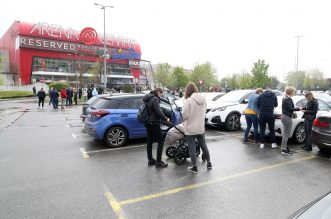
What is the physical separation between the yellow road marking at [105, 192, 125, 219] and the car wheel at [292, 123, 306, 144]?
6186 millimetres

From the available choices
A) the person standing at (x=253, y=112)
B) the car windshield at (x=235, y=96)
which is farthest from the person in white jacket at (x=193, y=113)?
the car windshield at (x=235, y=96)

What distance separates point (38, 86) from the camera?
48312 millimetres

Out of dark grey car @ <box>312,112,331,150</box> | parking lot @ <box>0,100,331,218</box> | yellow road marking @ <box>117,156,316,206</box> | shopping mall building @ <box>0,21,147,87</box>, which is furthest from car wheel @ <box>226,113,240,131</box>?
shopping mall building @ <box>0,21,147,87</box>

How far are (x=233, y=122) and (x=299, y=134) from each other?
2711 millimetres

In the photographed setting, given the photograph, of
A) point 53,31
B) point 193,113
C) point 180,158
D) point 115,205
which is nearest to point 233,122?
point 180,158

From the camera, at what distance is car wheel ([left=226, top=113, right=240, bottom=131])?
1037 centimetres

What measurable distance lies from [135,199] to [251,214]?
1760 mm

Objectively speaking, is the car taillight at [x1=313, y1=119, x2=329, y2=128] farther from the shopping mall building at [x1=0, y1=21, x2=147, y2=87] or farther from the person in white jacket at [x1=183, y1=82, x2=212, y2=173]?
the shopping mall building at [x1=0, y1=21, x2=147, y2=87]

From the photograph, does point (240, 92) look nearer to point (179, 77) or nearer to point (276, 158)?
point (276, 158)

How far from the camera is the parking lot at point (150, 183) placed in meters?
3.90

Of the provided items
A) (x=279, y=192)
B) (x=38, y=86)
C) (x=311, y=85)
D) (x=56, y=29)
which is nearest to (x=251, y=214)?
(x=279, y=192)

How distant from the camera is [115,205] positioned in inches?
159

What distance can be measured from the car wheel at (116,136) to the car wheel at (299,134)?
17.0ft

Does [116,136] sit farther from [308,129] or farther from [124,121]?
[308,129]
